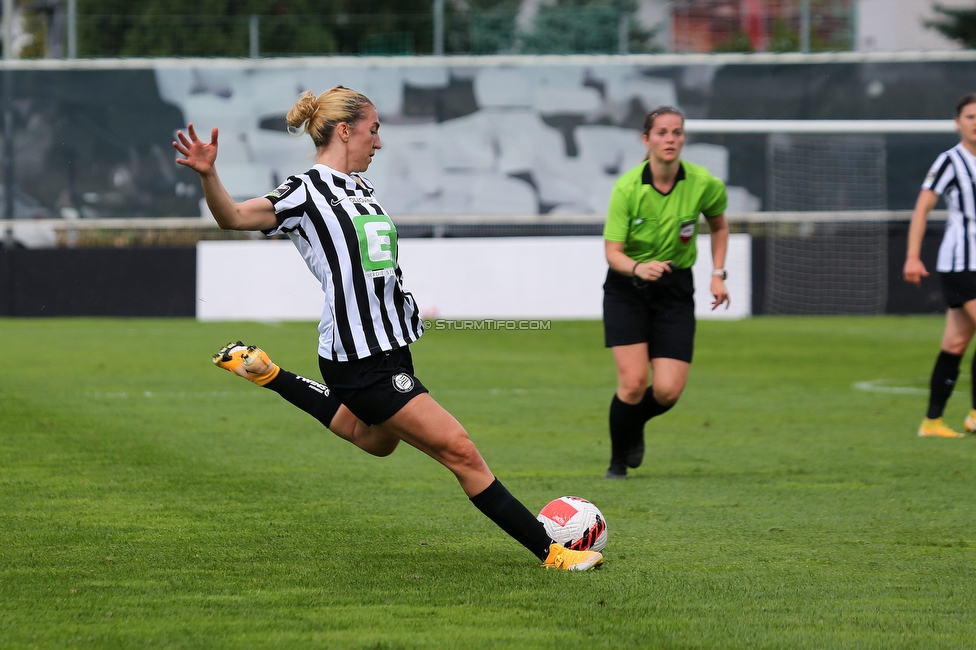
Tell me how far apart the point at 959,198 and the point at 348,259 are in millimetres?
5379

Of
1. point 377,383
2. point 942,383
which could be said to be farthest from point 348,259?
point 942,383

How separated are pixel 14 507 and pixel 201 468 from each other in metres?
1.36

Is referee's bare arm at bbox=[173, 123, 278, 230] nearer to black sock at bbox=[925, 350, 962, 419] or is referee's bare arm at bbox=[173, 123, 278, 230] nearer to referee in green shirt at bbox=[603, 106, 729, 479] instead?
referee in green shirt at bbox=[603, 106, 729, 479]

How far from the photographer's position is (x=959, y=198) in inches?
332

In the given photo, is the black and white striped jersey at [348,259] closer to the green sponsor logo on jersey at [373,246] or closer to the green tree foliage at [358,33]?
the green sponsor logo on jersey at [373,246]

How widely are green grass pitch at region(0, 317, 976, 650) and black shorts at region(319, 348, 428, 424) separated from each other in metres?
0.60

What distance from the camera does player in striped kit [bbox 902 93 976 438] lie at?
26.9ft

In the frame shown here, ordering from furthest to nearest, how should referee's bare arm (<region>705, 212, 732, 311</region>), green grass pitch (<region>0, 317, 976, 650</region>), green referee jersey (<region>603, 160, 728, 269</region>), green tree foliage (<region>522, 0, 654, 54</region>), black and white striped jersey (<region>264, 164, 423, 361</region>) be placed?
green tree foliage (<region>522, 0, 654, 54</region>)
referee's bare arm (<region>705, 212, 732, 311</region>)
green referee jersey (<region>603, 160, 728, 269</region>)
black and white striped jersey (<region>264, 164, 423, 361</region>)
green grass pitch (<region>0, 317, 976, 650</region>)

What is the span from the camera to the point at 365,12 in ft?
102

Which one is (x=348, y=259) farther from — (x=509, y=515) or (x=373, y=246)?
(x=509, y=515)

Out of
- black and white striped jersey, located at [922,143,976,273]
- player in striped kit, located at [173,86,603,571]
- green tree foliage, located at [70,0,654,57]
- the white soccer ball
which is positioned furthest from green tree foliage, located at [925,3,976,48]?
player in striped kit, located at [173,86,603,571]

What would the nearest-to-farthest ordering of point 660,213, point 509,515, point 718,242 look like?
point 509,515
point 660,213
point 718,242

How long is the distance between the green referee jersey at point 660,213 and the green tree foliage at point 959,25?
31.5 m

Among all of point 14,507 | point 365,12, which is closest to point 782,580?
point 14,507
